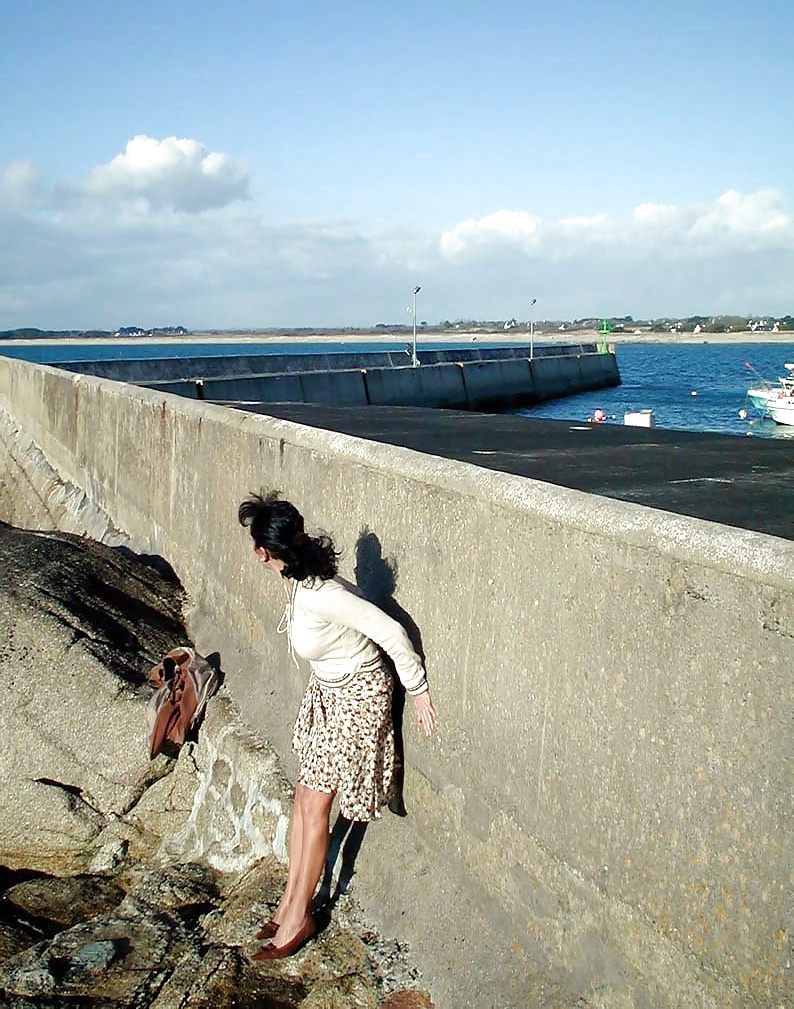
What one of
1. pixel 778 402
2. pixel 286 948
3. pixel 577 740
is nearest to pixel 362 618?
pixel 577 740

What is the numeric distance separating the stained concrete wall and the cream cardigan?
20cm

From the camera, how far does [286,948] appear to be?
13.5ft

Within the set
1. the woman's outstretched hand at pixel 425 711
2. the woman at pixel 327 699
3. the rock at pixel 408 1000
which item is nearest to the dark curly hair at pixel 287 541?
the woman at pixel 327 699

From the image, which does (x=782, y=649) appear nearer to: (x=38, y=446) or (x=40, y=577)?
(x=40, y=577)

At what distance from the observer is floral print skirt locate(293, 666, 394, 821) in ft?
13.7

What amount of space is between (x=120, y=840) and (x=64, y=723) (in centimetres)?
75

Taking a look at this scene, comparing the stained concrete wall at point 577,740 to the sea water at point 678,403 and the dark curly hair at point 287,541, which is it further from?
the sea water at point 678,403

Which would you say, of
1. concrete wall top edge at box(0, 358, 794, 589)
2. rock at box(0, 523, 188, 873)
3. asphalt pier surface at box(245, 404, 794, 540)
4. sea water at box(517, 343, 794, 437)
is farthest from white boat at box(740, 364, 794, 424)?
concrete wall top edge at box(0, 358, 794, 589)

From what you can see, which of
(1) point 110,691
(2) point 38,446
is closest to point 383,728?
(1) point 110,691

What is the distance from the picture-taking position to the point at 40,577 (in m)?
6.93

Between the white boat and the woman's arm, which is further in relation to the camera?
the white boat

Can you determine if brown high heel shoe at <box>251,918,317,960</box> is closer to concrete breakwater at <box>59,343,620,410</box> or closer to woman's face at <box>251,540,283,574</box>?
woman's face at <box>251,540,283,574</box>

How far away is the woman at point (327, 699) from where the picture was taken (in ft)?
13.3

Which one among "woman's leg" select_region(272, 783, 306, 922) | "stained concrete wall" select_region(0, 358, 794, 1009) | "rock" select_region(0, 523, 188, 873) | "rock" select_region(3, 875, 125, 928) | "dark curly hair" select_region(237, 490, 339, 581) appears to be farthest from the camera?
"rock" select_region(0, 523, 188, 873)
